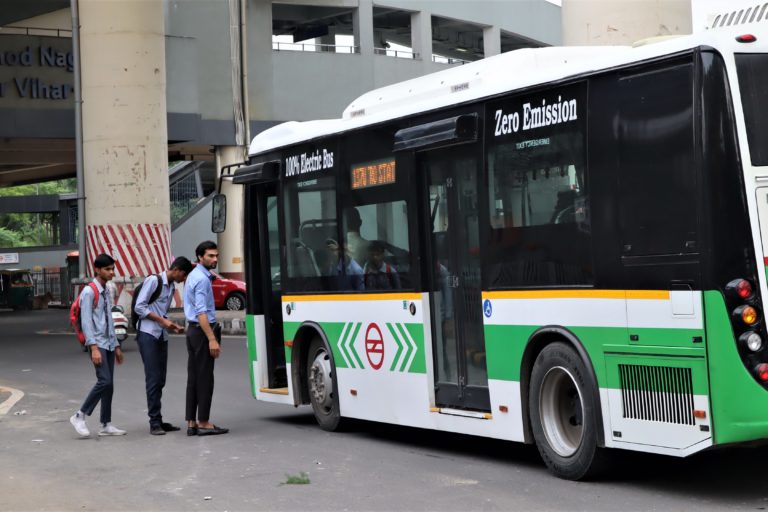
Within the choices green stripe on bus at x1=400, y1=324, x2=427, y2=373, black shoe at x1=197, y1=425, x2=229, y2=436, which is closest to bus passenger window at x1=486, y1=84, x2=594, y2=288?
green stripe on bus at x1=400, y1=324, x2=427, y2=373

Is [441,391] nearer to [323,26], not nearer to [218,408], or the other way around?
[218,408]

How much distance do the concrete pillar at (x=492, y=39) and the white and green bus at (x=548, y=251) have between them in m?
40.6

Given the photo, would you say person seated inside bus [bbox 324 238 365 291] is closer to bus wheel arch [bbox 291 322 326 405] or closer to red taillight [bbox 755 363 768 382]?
bus wheel arch [bbox 291 322 326 405]

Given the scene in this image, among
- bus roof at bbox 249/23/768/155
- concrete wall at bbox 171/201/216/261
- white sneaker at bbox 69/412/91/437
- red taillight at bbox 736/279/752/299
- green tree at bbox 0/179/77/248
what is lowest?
white sneaker at bbox 69/412/91/437

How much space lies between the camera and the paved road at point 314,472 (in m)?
9.09

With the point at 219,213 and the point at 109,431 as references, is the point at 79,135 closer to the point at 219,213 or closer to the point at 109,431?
the point at 219,213

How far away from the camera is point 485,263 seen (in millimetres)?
10625

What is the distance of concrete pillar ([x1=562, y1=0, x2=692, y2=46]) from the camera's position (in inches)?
844

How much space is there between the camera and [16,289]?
58031mm

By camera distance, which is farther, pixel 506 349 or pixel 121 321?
pixel 121 321

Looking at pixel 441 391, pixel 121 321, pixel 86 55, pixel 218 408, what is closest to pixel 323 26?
pixel 86 55

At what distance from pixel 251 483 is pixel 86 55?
24178 millimetres

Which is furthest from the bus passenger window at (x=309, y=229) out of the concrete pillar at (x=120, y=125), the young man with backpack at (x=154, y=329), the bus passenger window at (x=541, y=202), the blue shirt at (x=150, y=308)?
the concrete pillar at (x=120, y=125)

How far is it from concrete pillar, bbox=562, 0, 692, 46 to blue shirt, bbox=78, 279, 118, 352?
36.2 ft
